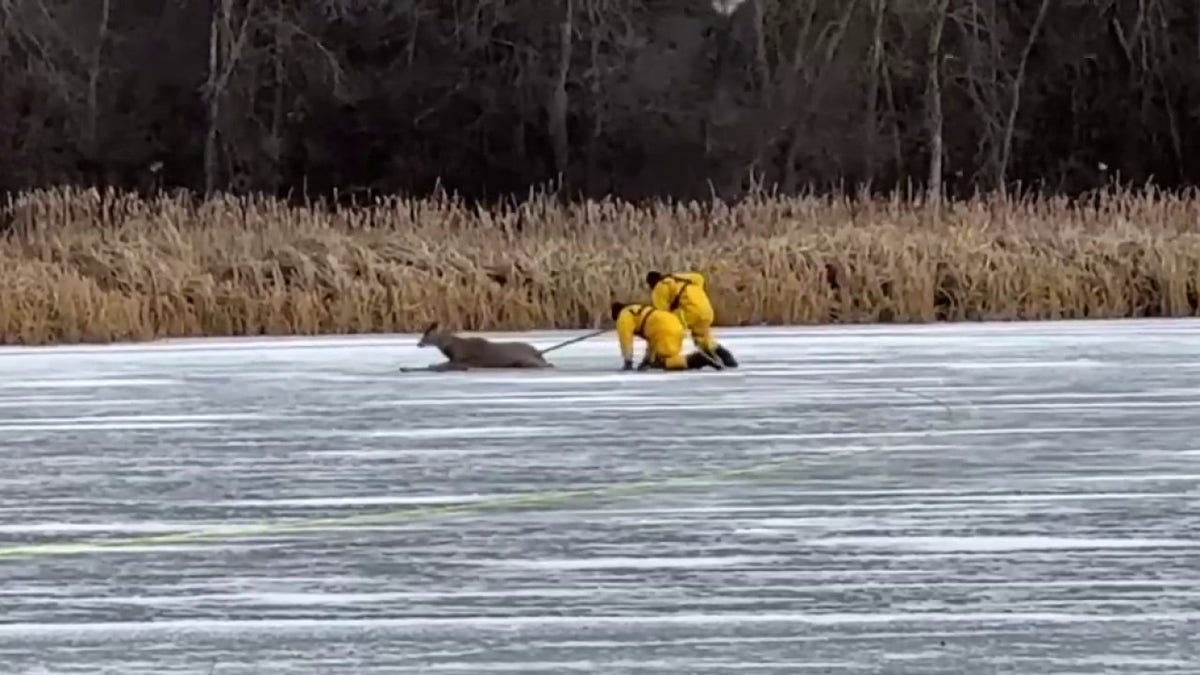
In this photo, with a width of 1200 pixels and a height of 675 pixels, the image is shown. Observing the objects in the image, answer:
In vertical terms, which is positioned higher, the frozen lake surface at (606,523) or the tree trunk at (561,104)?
the tree trunk at (561,104)

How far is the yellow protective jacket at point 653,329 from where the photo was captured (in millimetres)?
10578

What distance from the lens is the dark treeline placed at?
3080 cm

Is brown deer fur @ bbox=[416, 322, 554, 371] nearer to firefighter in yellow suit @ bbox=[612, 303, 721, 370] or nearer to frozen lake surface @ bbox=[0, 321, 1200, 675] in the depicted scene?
frozen lake surface @ bbox=[0, 321, 1200, 675]

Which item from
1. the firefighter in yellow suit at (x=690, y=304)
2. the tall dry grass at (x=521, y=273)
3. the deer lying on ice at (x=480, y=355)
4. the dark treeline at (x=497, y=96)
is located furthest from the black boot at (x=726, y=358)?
the dark treeline at (x=497, y=96)

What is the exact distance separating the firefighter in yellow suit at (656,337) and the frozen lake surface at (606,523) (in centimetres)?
17

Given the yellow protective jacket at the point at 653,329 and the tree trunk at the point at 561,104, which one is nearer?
the yellow protective jacket at the point at 653,329

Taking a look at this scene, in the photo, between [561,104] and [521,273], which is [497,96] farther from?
[521,273]

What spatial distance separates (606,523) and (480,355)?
4.91 metres

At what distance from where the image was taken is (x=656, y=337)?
1064cm

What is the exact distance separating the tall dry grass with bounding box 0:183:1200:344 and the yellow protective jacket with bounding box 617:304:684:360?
12.8ft

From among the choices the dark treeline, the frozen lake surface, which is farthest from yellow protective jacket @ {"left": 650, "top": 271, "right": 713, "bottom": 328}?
the dark treeline

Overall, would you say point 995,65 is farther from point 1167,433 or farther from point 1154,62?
point 1167,433

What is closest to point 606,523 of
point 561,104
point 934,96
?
point 561,104

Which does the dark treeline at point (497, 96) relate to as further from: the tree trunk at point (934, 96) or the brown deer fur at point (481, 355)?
the brown deer fur at point (481, 355)
